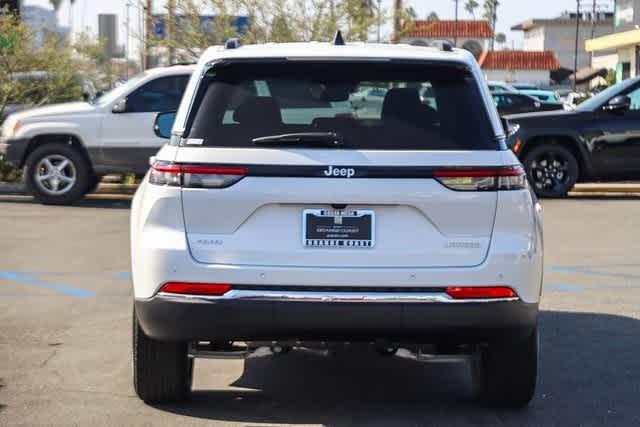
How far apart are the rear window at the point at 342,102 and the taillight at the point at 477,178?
116mm

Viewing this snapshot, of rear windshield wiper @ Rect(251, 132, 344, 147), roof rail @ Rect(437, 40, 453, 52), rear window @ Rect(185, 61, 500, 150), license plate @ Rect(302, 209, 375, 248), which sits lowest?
license plate @ Rect(302, 209, 375, 248)

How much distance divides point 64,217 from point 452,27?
370 feet

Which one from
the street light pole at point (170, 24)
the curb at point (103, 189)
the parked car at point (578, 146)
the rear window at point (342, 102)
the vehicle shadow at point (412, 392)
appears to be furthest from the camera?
the street light pole at point (170, 24)

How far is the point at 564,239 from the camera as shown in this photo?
13031 mm

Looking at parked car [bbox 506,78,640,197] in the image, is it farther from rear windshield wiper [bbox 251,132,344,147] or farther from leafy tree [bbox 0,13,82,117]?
rear windshield wiper [bbox 251,132,344,147]

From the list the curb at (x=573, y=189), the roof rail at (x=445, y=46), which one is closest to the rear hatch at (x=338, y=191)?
the roof rail at (x=445, y=46)

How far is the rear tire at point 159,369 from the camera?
575cm

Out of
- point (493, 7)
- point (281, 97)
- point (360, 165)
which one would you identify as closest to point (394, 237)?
point (360, 165)

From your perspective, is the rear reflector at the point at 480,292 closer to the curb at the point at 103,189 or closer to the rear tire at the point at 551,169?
the rear tire at the point at 551,169

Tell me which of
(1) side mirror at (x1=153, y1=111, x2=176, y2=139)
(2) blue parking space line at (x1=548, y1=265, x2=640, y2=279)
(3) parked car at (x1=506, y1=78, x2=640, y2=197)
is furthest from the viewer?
(3) parked car at (x1=506, y1=78, x2=640, y2=197)

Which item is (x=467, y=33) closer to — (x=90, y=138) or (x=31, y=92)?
(x=31, y=92)

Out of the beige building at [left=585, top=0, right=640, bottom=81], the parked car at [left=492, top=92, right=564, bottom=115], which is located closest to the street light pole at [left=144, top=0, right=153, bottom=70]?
the parked car at [left=492, top=92, right=564, bottom=115]

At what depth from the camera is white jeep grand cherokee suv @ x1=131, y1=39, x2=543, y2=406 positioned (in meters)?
5.21

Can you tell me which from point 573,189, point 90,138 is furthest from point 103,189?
point 573,189
